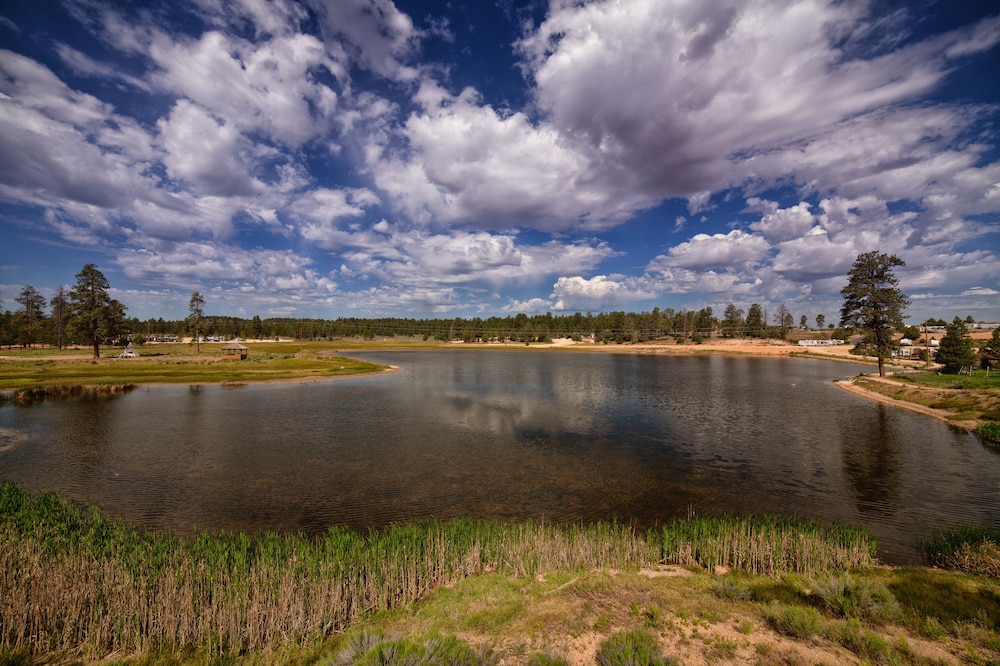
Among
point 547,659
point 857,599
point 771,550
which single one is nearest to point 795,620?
point 857,599

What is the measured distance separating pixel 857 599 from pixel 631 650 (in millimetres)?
6157

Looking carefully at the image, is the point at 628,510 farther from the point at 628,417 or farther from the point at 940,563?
the point at 628,417

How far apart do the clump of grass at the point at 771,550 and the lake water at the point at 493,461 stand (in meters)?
2.77

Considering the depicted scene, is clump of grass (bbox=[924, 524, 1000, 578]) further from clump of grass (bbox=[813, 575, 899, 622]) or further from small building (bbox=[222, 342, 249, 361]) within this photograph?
small building (bbox=[222, 342, 249, 361])

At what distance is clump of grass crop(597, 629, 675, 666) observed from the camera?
25.3 ft

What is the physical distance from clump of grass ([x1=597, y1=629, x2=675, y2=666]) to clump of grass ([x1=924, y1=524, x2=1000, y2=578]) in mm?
11858

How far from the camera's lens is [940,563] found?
1361 centimetres

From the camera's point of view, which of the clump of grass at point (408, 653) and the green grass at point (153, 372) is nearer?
the clump of grass at point (408, 653)

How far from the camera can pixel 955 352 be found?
6325 cm

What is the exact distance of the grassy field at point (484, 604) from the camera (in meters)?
8.35

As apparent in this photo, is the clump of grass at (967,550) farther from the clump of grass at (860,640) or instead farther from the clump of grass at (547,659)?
the clump of grass at (547,659)

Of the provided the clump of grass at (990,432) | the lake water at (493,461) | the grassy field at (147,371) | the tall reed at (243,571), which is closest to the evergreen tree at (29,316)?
the grassy field at (147,371)

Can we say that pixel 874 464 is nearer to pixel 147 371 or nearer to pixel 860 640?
pixel 860 640

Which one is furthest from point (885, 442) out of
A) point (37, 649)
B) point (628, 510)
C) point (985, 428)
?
point (37, 649)
